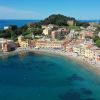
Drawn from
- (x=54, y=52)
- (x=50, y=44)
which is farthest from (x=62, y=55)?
(x=50, y=44)

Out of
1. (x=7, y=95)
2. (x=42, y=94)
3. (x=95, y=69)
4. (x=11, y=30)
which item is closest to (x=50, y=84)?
(x=42, y=94)

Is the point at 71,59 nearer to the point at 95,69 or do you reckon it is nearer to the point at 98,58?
the point at 98,58

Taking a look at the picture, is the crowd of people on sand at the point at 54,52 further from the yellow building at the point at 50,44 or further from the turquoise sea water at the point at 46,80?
the yellow building at the point at 50,44

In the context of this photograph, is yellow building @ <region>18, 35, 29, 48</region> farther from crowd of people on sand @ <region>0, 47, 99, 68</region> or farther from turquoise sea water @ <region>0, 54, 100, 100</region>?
turquoise sea water @ <region>0, 54, 100, 100</region>

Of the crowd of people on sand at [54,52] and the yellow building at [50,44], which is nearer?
the crowd of people on sand at [54,52]

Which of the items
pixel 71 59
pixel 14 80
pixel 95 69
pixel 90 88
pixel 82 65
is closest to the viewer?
pixel 90 88

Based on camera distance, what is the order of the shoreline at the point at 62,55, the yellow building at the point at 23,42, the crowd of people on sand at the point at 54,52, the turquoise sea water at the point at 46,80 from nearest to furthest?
the turquoise sea water at the point at 46,80 → the shoreline at the point at 62,55 → the crowd of people on sand at the point at 54,52 → the yellow building at the point at 23,42

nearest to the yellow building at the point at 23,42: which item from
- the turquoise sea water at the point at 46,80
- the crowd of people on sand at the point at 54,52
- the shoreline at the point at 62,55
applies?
the crowd of people on sand at the point at 54,52

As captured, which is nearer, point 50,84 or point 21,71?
point 50,84
